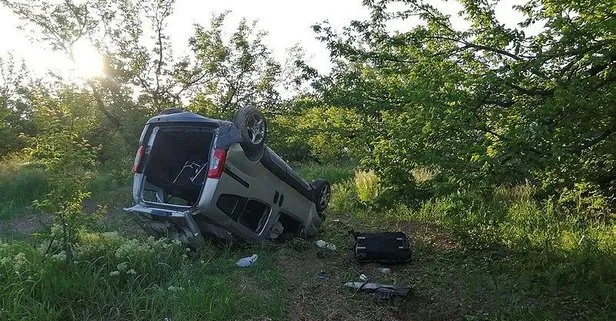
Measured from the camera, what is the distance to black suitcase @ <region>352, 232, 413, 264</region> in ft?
19.2

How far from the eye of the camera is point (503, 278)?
17.4ft

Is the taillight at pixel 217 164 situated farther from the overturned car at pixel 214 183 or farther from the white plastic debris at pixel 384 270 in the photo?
the white plastic debris at pixel 384 270

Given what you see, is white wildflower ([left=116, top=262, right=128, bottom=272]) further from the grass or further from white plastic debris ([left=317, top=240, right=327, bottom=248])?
white plastic debris ([left=317, top=240, right=327, bottom=248])

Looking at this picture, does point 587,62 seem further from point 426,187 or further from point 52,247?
point 52,247

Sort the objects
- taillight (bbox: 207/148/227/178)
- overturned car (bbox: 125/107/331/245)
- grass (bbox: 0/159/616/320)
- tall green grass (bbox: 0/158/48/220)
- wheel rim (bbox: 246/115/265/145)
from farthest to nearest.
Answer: tall green grass (bbox: 0/158/48/220)
wheel rim (bbox: 246/115/265/145)
overturned car (bbox: 125/107/331/245)
taillight (bbox: 207/148/227/178)
grass (bbox: 0/159/616/320)

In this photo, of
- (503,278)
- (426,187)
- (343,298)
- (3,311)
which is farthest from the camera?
(426,187)

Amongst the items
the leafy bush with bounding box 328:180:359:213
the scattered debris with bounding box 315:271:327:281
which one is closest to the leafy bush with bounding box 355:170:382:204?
the leafy bush with bounding box 328:180:359:213

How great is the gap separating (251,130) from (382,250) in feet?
6.92

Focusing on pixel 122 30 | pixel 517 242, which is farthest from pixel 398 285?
pixel 122 30

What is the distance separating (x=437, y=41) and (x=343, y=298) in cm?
339

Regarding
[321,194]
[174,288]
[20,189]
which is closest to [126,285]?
[174,288]

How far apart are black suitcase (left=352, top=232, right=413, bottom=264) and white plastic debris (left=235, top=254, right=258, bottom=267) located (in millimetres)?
1282

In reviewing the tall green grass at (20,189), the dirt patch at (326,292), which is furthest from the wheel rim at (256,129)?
the tall green grass at (20,189)

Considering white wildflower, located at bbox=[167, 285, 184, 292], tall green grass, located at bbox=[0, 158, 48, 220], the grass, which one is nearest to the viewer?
the grass
